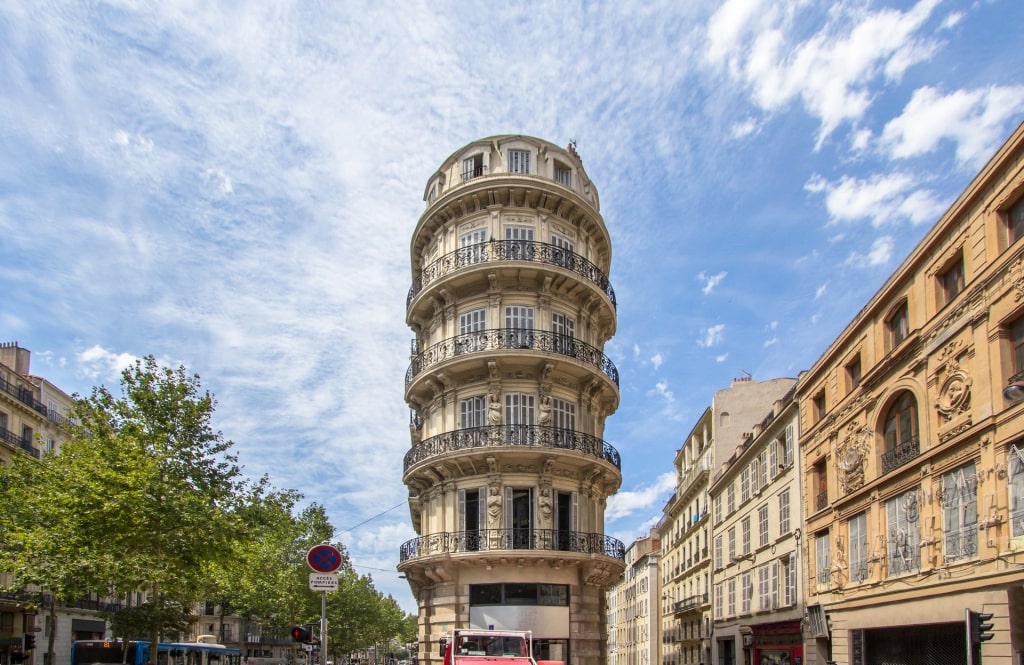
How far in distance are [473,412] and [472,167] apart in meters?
9.94

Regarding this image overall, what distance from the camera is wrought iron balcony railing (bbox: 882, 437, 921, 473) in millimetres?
21453

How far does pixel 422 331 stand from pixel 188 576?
13.5 meters

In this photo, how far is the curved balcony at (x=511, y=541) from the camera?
29.4 m

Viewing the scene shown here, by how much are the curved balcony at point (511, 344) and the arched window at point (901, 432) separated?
11457 millimetres

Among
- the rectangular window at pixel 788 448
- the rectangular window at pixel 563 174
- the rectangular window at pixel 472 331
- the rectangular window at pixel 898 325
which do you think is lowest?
the rectangular window at pixel 788 448

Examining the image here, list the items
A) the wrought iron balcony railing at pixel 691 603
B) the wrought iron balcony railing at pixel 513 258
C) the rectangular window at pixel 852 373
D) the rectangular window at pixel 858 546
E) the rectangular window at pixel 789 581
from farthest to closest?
the wrought iron balcony railing at pixel 691 603 → the wrought iron balcony railing at pixel 513 258 → the rectangular window at pixel 789 581 → the rectangular window at pixel 852 373 → the rectangular window at pixel 858 546

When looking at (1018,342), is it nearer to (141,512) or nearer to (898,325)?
(898,325)

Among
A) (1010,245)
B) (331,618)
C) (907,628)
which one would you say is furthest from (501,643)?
(331,618)

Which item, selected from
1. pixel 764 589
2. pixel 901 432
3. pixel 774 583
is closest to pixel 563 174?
pixel 901 432

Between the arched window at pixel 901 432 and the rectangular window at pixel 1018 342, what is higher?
the rectangular window at pixel 1018 342

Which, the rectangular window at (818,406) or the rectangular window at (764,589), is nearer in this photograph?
the rectangular window at (818,406)

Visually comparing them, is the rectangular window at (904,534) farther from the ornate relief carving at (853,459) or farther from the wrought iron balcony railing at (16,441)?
the wrought iron balcony railing at (16,441)


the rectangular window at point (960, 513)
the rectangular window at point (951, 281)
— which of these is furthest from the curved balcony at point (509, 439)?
the rectangular window at point (951, 281)

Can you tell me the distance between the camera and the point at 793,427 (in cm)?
3138
